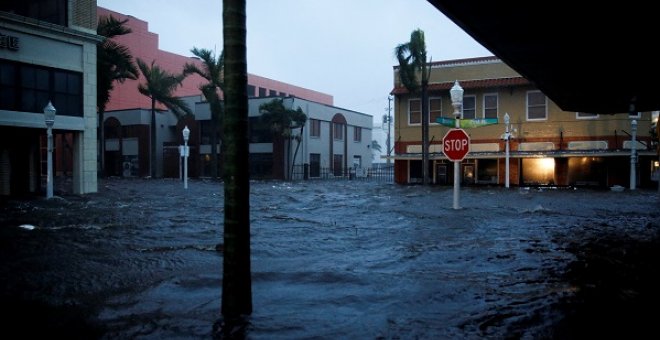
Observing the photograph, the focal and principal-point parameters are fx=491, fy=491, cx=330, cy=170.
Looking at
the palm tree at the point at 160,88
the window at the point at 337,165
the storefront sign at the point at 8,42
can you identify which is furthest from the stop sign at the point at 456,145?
the window at the point at 337,165

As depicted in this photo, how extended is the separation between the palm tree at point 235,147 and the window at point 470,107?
31.9m

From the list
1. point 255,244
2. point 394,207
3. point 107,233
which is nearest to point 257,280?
point 255,244

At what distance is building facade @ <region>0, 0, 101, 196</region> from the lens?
18.8m

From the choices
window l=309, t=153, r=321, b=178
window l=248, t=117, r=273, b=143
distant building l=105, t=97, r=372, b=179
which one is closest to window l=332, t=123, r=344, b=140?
distant building l=105, t=97, r=372, b=179

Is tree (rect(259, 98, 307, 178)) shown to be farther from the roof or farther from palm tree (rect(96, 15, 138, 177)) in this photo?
palm tree (rect(96, 15, 138, 177))

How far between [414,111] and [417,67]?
3459mm

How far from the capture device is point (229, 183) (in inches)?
170

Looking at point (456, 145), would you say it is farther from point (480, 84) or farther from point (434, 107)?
point (434, 107)

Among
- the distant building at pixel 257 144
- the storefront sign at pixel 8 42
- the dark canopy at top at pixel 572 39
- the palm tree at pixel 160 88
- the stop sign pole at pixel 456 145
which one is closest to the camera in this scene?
the dark canopy at top at pixel 572 39

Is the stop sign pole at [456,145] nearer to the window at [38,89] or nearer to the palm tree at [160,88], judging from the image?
the window at [38,89]

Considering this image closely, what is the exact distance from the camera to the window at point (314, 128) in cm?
5167

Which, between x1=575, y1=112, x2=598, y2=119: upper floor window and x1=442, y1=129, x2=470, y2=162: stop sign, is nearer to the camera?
x1=442, y1=129, x2=470, y2=162: stop sign

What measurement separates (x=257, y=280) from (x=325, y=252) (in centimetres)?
220

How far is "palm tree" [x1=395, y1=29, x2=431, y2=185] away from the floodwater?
20.8 meters
